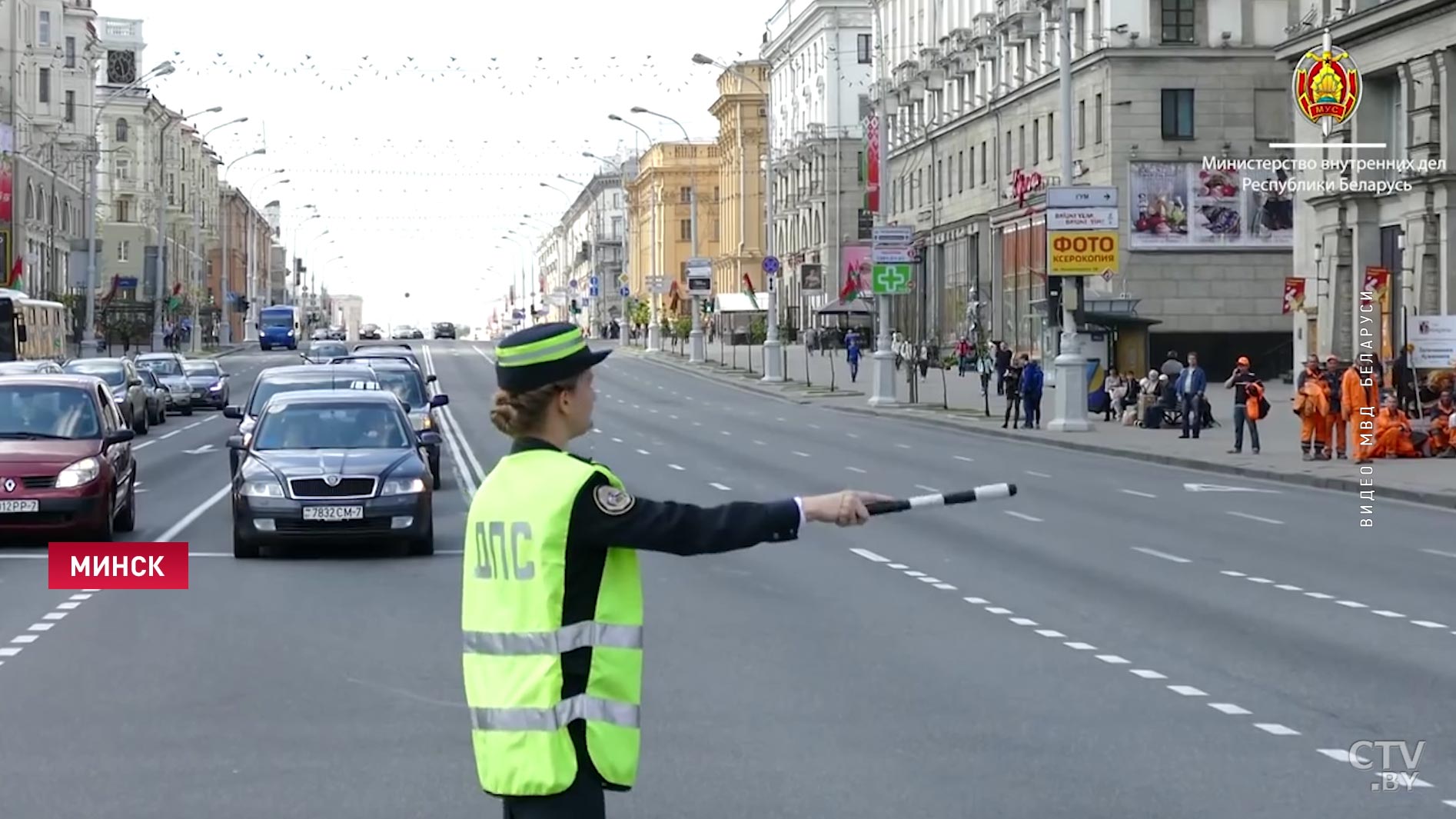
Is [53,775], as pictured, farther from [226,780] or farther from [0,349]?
[0,349]

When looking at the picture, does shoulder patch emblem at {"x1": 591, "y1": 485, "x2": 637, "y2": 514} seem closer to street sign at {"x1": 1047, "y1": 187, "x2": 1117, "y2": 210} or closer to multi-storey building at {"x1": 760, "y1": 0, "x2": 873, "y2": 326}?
street sign at {"x1": 1047, "y1": 187, "x2": 1117, "y2": 210}

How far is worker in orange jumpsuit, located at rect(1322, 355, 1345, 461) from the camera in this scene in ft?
109

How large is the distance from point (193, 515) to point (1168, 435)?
2273cm

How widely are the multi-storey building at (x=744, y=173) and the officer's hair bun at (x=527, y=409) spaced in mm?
118080

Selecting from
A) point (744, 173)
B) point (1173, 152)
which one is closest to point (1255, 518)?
point (1173, 152)

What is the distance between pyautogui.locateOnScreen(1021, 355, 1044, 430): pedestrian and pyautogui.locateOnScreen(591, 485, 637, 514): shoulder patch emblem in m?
39.8

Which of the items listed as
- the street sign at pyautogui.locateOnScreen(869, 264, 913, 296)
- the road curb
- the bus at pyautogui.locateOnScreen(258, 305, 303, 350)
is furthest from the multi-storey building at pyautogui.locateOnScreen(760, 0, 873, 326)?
the road curb

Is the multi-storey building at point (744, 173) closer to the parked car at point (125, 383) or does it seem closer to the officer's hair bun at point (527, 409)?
the parked car at point (125, 383)

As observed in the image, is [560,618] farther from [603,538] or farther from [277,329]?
[277,329]

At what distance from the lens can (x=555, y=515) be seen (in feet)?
15.0

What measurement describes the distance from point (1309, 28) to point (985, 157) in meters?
25.6

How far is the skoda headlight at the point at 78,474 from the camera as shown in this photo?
63.9 feet

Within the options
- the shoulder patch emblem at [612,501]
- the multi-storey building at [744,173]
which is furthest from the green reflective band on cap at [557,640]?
the multi-storey building at [744,173]

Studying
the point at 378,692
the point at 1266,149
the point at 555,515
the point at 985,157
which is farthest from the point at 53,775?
the point at 985,157
